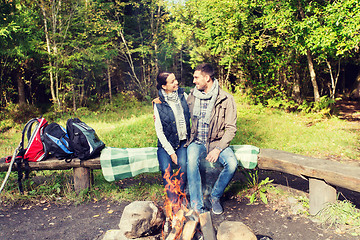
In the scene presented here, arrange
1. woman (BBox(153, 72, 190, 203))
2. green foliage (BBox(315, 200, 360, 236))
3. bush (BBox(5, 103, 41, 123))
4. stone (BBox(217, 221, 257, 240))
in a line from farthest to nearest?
bush (BBox(5, 103, 41, 123)), woman (BBox(153, 72, 190, 203)), green foliage (BBox(315, 200, 360, 236)), stone (BBox(217, 221, 257, 240))

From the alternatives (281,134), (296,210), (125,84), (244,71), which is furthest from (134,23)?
(296,210)

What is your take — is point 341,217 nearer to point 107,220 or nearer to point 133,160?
point 133,160

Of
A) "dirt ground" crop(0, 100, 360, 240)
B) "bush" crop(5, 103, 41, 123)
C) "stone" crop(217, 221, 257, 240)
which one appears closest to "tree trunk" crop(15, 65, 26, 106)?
"bush" crop(5, 103, 41, 123)

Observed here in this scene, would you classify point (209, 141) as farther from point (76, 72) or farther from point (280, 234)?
point (76, 72)

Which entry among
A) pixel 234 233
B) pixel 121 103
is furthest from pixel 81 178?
pixel 121 103

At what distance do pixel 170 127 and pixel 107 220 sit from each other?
1451mm

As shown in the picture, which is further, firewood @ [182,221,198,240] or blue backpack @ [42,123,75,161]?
blue backpack @ [42,123,75,161]

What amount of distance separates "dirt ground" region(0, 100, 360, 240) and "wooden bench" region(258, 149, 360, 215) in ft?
0.64

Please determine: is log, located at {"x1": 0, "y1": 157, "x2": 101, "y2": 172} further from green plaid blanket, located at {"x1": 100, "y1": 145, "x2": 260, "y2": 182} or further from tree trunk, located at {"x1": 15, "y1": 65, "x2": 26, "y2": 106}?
tree trunk, located at {"x1": 15, "y1": 65, "x2": 26, "y2": 106}

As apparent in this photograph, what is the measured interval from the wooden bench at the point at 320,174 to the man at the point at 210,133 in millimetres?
689

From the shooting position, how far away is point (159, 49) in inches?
687

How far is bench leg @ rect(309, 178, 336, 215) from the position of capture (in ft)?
10.6

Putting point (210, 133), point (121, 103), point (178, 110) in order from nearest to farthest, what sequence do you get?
point (210, 133), point (178, 110), point (121, 103)

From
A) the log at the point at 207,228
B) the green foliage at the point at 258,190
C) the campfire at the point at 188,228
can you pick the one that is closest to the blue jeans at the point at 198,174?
the campfire at the point at 188,228
